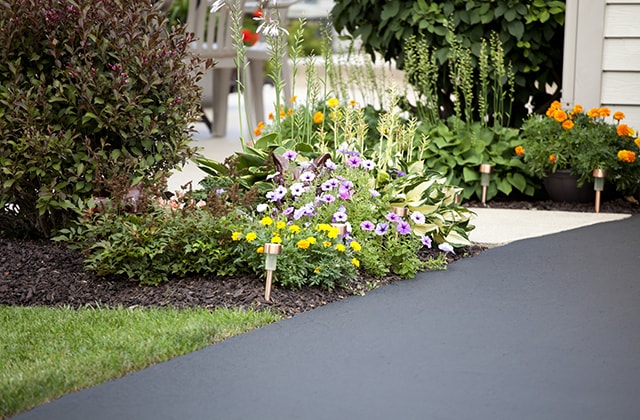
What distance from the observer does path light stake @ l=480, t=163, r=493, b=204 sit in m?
6.11

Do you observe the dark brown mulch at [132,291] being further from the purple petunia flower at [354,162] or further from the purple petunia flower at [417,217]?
the purple petunia flower at [354,162]

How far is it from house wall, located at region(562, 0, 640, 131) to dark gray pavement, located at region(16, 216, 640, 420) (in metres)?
2.36

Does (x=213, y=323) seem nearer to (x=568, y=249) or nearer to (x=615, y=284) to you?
(x=615, y=284)

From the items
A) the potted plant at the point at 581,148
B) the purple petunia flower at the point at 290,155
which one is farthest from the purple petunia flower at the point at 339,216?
the potted plant at the point at 581,148

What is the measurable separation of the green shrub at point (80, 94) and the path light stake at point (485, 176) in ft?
7.32

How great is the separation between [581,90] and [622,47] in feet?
1.19

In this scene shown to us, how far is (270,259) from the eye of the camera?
3838mm

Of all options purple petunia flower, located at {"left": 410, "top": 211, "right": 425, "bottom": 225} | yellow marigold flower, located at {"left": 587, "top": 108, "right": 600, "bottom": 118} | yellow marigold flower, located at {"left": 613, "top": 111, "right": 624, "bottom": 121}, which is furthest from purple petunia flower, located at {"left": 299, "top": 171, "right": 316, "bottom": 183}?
yellow marigold flower, located at {"left": 613, "top": 111, "right": 624, "bottom": 121}

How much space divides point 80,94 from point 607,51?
11.7ft

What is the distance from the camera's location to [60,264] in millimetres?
4324

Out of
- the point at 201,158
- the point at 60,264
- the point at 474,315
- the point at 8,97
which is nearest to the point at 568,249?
the point at 474,315

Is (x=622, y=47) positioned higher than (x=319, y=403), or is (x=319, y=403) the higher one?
(x=622, y=47)

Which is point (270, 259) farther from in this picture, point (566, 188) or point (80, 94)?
point (566, 188)

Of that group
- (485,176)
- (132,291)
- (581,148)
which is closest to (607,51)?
(581,148)
